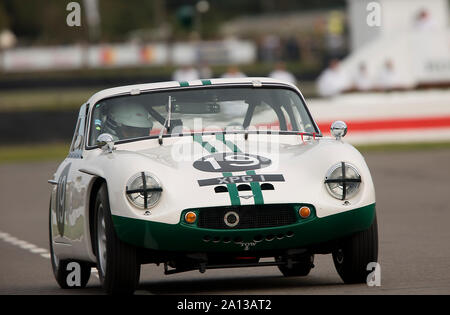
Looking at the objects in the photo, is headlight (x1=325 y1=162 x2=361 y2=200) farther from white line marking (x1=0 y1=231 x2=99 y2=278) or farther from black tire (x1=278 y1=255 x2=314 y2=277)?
white line marking (x1=0 y1=231 x2=99 y2=278)

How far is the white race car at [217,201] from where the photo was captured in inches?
276

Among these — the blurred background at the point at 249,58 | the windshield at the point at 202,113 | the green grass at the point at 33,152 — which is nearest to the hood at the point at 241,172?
the windshield at the point at 202,113

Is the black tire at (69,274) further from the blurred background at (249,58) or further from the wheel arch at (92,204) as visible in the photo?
the blurred background at (249,58)

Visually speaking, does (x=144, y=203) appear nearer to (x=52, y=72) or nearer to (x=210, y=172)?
(x=210, y=172)

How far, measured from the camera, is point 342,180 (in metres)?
7.22

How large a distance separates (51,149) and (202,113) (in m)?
25.4

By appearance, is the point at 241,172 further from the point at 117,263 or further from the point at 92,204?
the point at 92,204

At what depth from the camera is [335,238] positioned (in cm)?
717

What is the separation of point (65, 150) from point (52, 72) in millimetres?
25557

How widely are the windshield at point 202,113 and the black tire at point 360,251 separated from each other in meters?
1.20

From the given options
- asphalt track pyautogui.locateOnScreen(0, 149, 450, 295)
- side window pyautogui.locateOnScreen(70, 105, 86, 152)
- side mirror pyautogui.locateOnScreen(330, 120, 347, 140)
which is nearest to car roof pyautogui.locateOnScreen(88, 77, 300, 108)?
side window pyautogui.locateOnScreen(70, 105, 86, 152)

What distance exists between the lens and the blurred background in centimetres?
2845

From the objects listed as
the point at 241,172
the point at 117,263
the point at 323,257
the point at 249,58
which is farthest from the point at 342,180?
the point at 249,58
